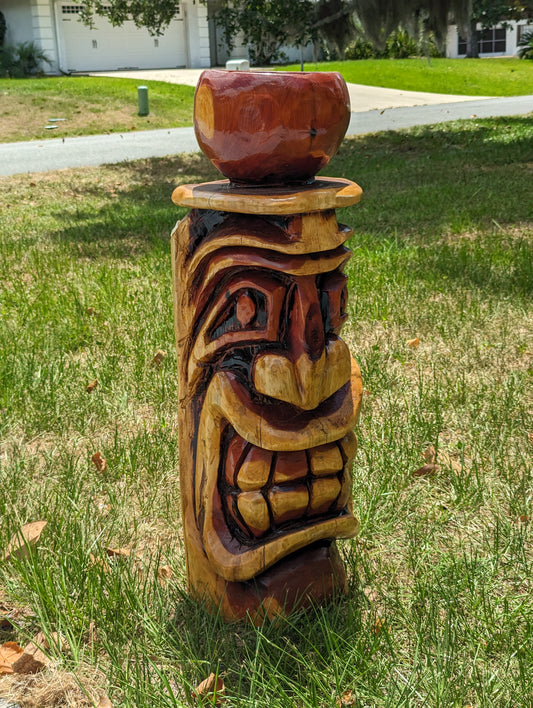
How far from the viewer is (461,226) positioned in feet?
19.9

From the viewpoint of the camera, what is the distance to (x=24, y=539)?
2.12 m

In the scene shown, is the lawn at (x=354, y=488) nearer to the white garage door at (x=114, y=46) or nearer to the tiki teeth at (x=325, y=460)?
the tiki teeth at (x=325, y=460)

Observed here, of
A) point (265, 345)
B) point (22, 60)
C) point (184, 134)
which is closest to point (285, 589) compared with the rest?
point (265, 345)

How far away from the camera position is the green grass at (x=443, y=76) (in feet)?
72.8

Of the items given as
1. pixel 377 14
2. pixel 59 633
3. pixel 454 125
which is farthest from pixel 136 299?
pixel 454 125

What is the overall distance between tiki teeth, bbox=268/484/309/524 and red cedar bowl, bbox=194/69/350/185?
2.59ft

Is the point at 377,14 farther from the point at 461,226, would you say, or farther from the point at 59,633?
the point at 59,633

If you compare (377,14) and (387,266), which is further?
(377,14)

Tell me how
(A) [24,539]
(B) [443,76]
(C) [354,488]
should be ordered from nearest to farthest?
1. (A) [24,539]
2. (C) [354,488]
3. (B) [443,76]

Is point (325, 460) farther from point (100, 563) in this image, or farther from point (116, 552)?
point (116, 552)

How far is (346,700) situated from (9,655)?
91cm

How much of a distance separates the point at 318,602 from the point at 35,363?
2213mm

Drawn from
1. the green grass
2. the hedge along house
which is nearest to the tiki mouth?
the green grass

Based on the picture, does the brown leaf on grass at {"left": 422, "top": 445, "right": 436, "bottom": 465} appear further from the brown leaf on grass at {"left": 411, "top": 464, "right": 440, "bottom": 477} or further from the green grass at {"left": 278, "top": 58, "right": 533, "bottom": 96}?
the green grass at {"left": 278, "top": 58, "right": 533, "bottom": 96}
